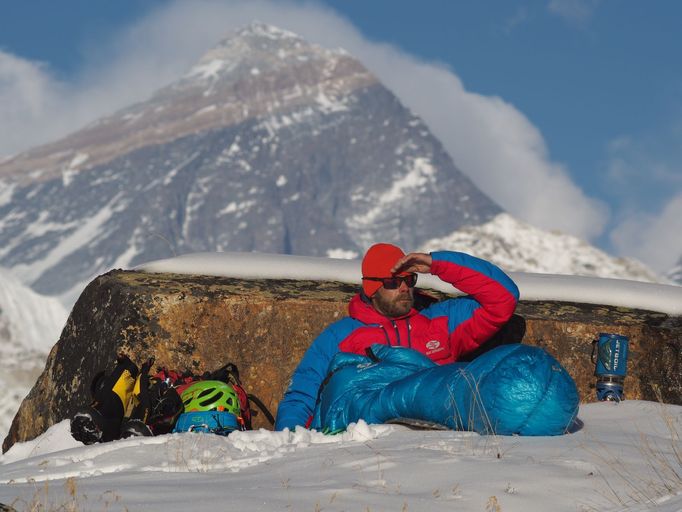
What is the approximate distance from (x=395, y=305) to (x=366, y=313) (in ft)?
0.83

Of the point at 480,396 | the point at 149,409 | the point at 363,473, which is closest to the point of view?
the point at 363,473

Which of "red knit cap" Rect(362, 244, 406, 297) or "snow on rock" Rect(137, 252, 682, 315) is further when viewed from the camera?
"snow on rock" Rect(137, 252, 682, 315)

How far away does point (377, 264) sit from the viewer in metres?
8.27

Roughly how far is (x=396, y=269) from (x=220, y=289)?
2.75 meters

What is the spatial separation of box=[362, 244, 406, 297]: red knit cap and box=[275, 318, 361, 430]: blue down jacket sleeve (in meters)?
0.33

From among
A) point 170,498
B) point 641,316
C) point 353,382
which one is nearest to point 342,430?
point 353,382

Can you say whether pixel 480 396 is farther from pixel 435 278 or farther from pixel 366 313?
pixel 435 278

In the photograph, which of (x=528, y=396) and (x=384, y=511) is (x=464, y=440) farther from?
(x=384, y=511)

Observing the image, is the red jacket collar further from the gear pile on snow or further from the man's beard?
the gear pile on snow

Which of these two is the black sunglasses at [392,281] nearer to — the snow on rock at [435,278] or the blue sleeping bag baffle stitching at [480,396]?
the blue sleeping bag baffle stitching at [480,396]

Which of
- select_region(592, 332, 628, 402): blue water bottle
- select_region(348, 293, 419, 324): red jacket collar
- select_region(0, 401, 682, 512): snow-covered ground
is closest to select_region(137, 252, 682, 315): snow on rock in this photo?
select_region(592, 332, 628, 402): blue water bottle

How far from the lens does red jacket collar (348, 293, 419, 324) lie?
844 centimetres

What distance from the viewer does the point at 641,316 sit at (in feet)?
34.7

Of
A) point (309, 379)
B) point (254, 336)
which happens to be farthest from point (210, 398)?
point (254, 336)
